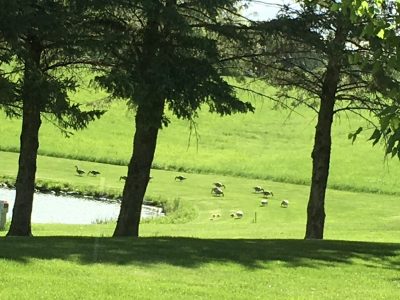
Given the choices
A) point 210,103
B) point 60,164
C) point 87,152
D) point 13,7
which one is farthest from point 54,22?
point 87,152

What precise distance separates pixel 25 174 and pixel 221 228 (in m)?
9.32

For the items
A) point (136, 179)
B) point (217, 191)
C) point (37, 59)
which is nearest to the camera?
point (37, 59)

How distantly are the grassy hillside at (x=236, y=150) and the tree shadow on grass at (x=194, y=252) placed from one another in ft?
89.4

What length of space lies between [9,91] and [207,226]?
13.1 metres

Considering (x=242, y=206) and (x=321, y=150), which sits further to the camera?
(x=242, y=206)

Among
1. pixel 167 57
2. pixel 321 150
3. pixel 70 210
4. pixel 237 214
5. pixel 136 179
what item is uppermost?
pixel 167 57

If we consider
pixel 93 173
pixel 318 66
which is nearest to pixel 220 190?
pixel 93 173

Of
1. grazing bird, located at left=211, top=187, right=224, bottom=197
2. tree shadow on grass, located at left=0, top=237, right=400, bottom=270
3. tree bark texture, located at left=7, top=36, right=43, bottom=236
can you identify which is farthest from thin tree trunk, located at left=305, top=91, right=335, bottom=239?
grazing bird, located at left=211, top=187, right=224, bottom=197

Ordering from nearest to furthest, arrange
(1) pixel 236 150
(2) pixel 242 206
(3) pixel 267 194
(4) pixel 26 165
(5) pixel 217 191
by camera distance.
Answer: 1. (4) pixel 26 165
2. (2) pixel 242 206
3. (5) pixel 217 191
4. (3) pixel 267 194
5. (1) pixel 236 150

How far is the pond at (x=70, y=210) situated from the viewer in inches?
1054

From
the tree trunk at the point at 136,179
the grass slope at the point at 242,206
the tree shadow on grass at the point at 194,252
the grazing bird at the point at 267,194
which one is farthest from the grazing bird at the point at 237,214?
the tree shadow on grass at the point at 194,252

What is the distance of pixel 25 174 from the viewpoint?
1545cm

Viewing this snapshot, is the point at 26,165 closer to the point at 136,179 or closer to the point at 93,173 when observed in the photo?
the point at 136,179

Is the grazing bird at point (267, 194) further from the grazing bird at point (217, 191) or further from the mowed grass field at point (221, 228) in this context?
the grazing bird at point (217, 191)
